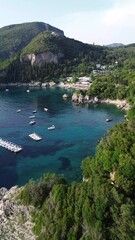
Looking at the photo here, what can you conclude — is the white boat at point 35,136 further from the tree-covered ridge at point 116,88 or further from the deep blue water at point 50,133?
the tree-covered ridge at point 116,88

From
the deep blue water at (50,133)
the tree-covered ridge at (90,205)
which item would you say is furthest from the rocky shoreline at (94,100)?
the tree-covered ridge at (90,205)

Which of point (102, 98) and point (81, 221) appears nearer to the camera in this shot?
point (81, 221)

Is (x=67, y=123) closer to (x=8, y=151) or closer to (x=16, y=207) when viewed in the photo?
(x=8, y=151)

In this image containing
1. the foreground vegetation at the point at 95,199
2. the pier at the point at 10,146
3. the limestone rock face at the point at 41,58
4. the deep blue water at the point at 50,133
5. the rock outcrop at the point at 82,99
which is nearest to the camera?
the foreground vegetation at the point at 95,199

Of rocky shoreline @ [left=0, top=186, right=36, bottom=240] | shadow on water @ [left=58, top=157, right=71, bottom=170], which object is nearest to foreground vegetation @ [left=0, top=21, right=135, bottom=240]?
rocky shoreline @ [left=0, top=186, right=36, bottom=240]

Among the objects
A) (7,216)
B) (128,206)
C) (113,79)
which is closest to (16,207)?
(7,216)

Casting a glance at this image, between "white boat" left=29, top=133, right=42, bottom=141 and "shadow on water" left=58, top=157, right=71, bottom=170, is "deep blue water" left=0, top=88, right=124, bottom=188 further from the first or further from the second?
"white boat" left=29, top=133, right=42, bottom=141
